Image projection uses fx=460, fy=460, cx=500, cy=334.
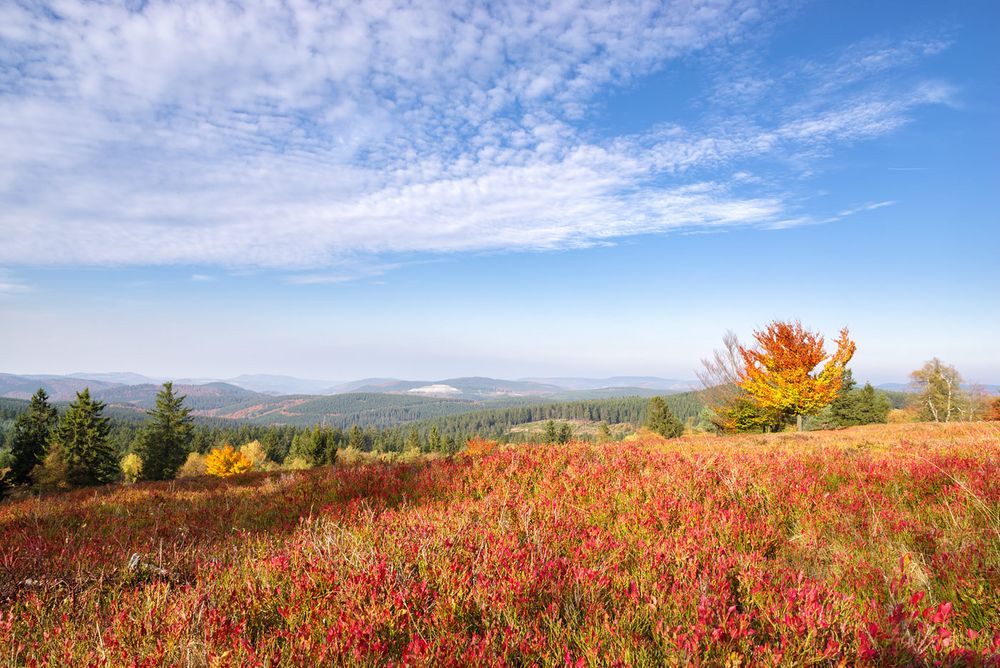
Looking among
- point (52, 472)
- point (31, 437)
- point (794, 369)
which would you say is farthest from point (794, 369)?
point (31, 437)

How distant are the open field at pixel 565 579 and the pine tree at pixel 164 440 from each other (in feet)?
174

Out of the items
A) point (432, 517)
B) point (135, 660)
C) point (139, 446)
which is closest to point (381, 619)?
point (135, 660)

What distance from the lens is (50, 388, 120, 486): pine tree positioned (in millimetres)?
39844

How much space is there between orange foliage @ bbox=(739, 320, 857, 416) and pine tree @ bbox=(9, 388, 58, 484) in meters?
56.2

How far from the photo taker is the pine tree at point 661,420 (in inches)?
2345

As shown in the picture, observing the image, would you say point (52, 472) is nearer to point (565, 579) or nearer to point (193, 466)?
point (193, 466)

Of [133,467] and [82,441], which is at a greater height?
[82,441]

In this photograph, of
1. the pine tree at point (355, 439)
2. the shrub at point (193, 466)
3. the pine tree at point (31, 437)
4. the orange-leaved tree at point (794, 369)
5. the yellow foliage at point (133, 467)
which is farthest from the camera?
the pine tree at point (355, 439)

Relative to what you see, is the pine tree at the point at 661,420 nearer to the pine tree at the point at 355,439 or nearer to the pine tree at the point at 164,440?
the pine tree at the point at 355,439

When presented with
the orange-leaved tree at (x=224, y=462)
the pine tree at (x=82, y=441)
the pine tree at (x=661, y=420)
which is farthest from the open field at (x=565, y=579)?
the pine tree at (x=661, y=420)

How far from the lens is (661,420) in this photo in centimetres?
6041

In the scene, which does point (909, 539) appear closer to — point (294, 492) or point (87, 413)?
point (294, 492)

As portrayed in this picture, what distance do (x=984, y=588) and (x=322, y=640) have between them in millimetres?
4024

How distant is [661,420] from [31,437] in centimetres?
6678
